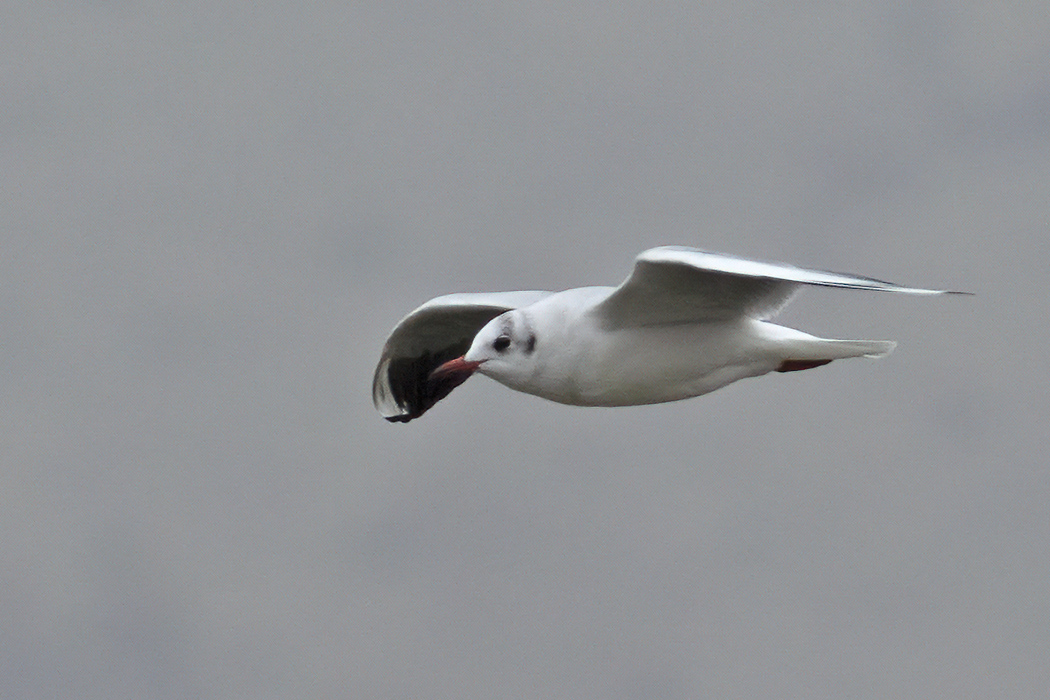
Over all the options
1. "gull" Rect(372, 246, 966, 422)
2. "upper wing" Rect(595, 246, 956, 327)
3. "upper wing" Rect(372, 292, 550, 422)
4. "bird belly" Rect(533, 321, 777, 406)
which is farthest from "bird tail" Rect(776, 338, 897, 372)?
"upper wing" Rect(372, 292, 550, 422)

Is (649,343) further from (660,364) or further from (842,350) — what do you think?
(842,350)

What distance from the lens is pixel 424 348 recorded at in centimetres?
1035

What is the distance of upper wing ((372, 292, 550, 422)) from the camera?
32.3 ft

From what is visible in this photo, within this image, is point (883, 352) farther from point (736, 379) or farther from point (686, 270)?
point (686, 270)

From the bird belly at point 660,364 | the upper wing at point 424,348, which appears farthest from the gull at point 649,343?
the upper wing at point 424,348

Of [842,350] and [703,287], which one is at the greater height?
[703,287]

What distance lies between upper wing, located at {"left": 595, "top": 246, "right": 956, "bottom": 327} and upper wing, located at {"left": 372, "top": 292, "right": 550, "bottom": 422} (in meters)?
1.66

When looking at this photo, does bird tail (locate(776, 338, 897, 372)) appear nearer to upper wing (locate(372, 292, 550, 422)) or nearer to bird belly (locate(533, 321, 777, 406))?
bird belly (locate(533, 321, 777, 406))

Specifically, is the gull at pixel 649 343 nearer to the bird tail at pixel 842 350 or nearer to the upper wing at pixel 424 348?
the bird tail at pixel 842 350

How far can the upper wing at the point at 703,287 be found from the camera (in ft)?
23.3

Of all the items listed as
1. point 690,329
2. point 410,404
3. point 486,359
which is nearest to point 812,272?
point 690,329

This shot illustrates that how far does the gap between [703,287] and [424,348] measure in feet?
9.21

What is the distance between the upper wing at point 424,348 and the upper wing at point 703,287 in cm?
166

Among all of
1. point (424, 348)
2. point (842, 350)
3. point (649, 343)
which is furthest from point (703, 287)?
point (424, 348)
